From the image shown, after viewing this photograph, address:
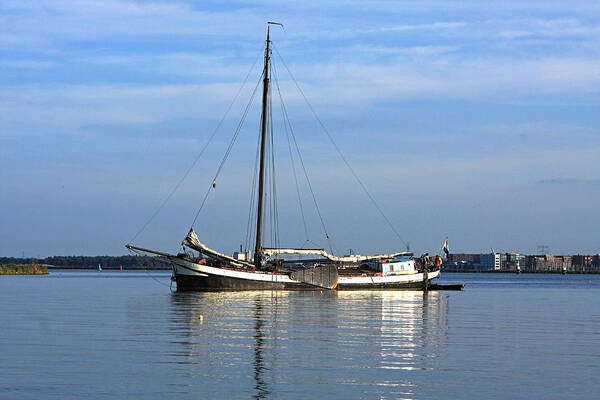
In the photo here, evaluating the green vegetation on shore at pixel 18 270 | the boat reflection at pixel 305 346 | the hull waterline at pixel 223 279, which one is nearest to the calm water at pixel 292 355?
the boat reflection at pixel 305 346

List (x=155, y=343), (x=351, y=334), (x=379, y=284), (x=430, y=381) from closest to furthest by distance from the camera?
(x=430, y=381) → (x=155, y=343) → (x=351, y=334) → (x=379, y=284)

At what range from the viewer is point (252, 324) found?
42594 millimetres

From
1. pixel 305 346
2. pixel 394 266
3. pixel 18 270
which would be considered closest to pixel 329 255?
pixel 394 266

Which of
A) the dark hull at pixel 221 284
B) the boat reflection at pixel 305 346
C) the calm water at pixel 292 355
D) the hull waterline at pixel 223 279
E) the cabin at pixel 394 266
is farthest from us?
the cabin at pixel 394 266

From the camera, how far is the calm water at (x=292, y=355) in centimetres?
2356

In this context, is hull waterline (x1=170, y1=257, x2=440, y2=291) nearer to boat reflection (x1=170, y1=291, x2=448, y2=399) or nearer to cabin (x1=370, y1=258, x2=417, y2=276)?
cabin (x1=370, y1=258, x2=417, y2=276)

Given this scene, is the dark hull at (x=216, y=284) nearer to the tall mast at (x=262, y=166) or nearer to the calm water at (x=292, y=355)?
the tall mast at (x=262, y=166)

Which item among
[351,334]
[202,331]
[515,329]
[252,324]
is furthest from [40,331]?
[515,329]

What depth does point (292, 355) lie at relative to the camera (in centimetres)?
3030

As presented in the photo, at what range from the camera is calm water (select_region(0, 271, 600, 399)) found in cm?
2356

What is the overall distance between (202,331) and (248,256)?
1989 inches

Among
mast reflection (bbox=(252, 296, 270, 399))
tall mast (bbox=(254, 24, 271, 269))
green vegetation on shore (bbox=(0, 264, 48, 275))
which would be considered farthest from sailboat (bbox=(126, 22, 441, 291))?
green vegetation on shore (bbox=(0, 264, 48, 275))

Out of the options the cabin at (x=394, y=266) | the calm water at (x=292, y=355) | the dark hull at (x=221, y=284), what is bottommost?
the calm water at (x=292, y=355)

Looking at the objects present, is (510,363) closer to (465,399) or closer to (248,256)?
(465,399)
